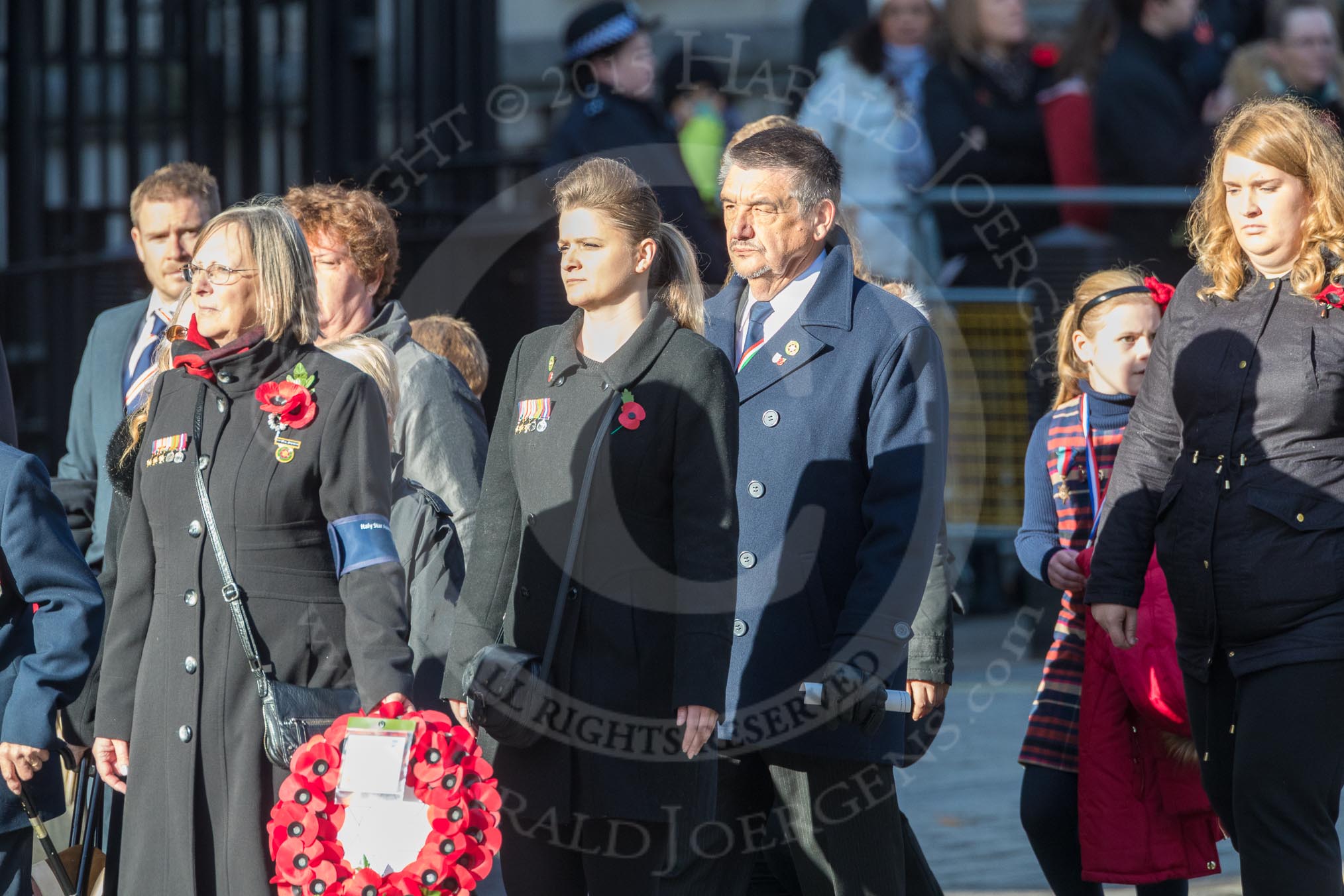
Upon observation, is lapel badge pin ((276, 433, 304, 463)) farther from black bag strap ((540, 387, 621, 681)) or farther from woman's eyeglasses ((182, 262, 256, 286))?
black bag strap ((540, 387, 621, 681))

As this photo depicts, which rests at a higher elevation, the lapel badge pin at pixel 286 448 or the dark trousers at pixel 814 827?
the lapel badge pin at pixel 286 448

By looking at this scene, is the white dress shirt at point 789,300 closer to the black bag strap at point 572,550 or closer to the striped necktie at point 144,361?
the black bag strap at point 572,550

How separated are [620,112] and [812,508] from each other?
12.7 ft

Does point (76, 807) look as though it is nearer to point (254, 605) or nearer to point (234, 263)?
point (254, 605)

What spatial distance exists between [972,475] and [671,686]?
5.94 metres

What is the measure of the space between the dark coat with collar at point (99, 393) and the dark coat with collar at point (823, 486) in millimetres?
2073

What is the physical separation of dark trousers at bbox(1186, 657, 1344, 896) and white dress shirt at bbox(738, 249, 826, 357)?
1.28 meters

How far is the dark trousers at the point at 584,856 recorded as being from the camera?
13.1 ft

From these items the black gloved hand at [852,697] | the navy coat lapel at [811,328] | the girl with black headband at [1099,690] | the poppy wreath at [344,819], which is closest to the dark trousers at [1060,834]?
the girl with black headband at [1099,690]

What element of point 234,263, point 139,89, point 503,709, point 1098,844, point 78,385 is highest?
point 139,89

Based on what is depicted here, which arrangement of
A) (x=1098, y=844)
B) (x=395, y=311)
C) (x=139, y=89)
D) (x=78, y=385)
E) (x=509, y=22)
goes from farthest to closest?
1. (x=509, y=22)
2. (x=139, y=89)
3. (x=78, y=385)
4. (x=395, y=311)
5. (x=1098, y=844)

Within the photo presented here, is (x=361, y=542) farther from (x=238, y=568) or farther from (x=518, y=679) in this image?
(x=518, y=679)

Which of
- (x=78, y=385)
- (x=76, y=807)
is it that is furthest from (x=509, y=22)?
(x=76, y=807)

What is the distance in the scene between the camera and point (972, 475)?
32.0 feet
